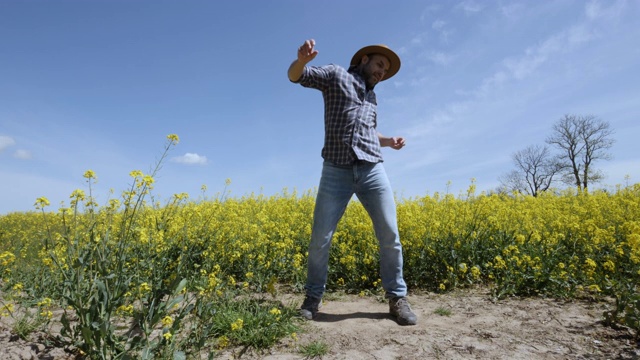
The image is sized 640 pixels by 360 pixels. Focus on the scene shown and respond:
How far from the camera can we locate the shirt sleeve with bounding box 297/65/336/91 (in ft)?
9.62

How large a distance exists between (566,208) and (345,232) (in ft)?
14.9

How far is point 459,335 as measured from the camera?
267cm

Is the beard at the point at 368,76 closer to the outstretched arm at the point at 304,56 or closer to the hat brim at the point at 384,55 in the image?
the hat brim at the point at 384,55

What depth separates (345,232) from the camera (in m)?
4.77

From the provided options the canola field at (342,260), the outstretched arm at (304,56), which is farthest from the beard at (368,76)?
the canola field at (342,260)

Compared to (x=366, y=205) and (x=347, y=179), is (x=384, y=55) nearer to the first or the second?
(x=347, y=179)

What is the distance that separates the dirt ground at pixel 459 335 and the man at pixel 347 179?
10.0 inches

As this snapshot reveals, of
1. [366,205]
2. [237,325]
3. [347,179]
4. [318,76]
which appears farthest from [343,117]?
[237,325]

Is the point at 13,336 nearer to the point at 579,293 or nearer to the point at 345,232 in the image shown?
the point at 345,232

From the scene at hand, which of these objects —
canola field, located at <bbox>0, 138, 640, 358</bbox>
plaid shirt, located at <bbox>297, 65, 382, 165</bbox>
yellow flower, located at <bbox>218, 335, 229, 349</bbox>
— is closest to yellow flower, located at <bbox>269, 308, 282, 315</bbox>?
canola field, located at <bbox>0, 138, 640, 358</bbox>

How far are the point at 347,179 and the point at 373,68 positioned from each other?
3.37 feet

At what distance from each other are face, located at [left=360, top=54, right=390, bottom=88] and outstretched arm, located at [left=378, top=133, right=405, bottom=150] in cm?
48

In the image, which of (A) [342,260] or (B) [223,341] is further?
(A) [342,260]

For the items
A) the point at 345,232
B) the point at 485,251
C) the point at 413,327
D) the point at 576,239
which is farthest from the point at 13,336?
the point at 576,239
